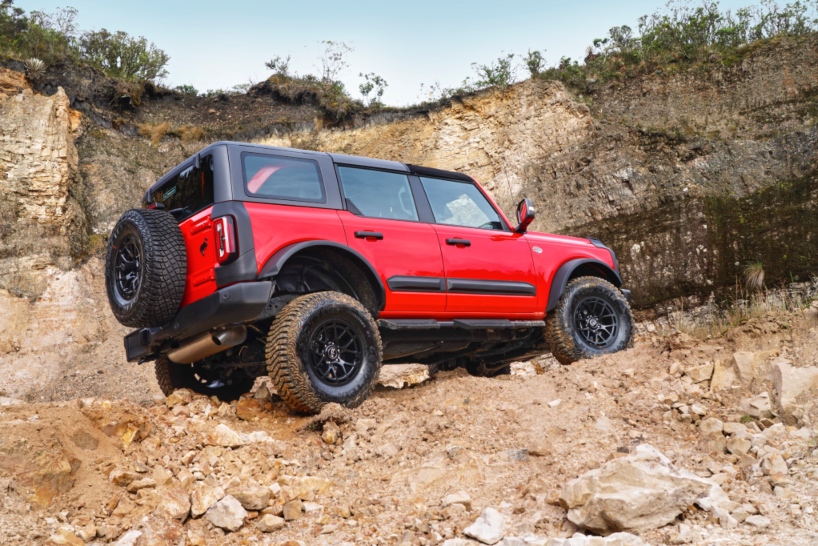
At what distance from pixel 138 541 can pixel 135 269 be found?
8.21 ft

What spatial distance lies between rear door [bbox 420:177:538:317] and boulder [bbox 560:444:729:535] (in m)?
3.16

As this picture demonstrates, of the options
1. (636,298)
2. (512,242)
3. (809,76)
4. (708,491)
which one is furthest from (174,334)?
(809,76)

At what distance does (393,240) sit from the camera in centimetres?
623

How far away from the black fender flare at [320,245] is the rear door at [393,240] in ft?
0.21

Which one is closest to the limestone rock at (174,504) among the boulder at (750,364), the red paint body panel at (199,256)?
the red paint body panel at (199,256)

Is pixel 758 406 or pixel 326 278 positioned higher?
pixel 326 278

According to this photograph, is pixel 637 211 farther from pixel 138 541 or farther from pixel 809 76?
pixel 138 541

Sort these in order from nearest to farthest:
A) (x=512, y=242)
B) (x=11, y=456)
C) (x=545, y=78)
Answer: (x=11, y=456), (x=512, y=242), (x=545, y=78)

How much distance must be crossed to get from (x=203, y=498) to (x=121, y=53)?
25.1 metres

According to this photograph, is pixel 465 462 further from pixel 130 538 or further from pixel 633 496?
pixel 130 538

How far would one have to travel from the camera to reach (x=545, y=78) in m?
23.3

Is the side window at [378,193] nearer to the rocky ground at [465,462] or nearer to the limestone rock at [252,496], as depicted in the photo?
the rocky ground at [465,462]

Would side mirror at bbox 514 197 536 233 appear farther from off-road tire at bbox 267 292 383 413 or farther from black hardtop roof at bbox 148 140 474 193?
off-road tire at bbox 267 292 383 413

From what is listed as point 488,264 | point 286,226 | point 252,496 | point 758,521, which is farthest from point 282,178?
point 758,521
